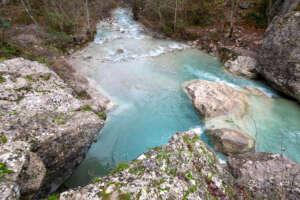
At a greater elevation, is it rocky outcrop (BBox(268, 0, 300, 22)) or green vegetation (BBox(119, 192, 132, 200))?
rocky outcrop (BBox(268, 0, 300, 22))

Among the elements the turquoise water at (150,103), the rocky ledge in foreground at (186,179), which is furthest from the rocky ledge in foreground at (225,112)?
the rocky ledge in foreground at (186,179)

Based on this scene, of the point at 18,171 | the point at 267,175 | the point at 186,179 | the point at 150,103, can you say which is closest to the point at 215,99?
the point at 150,103

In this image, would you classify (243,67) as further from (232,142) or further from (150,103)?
(150,103)

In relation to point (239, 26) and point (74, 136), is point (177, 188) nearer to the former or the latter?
point (74, 136)

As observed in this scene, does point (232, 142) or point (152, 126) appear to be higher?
point (232, 142)

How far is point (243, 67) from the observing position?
13.4 metres

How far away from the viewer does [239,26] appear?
1928 centimetres

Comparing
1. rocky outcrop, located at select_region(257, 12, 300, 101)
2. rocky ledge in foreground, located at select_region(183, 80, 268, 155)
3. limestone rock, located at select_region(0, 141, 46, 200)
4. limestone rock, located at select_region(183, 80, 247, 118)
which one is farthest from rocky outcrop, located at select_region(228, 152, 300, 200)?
rocky outcrop, located at select_region(257, 12, 300, 101)

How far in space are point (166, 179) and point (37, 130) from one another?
3.89 m

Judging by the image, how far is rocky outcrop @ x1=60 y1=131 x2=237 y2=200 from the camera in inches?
133

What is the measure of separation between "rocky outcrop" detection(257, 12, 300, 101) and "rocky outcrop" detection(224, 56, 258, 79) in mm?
1346

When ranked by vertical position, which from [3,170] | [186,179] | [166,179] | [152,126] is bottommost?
[152,126]

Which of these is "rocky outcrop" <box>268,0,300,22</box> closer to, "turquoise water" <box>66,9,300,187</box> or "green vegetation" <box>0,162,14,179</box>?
"turquoise water" <box>66,9,300,187</box>

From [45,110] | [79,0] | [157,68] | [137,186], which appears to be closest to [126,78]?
[157,68]
